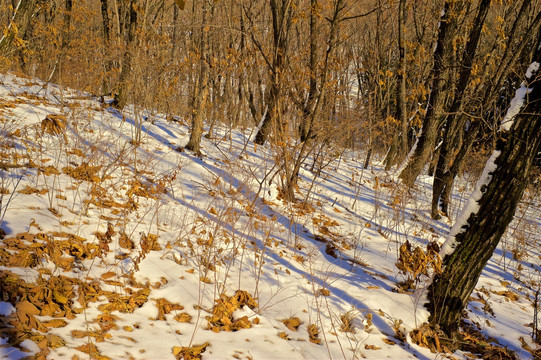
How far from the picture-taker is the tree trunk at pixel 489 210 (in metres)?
2.72

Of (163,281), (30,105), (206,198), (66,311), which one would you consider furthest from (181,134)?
(66,311)

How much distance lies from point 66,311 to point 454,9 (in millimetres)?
7858

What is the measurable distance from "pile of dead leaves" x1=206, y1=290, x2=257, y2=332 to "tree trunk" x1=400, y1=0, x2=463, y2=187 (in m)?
5.49

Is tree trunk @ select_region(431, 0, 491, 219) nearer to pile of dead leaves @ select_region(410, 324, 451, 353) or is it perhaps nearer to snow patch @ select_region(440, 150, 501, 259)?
snow patch @ select_region(440, 150, 501, 259)

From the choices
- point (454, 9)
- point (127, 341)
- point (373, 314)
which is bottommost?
point (127, 341)

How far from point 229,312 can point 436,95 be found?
22.4 feet

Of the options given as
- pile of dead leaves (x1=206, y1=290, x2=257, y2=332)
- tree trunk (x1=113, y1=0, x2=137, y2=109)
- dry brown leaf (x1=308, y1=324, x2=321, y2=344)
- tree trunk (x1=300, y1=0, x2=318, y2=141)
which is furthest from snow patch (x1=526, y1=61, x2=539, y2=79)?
tree trunk (x1=113, y1=0, x2=137, y2=109)

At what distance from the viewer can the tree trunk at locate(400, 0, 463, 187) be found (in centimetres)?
677

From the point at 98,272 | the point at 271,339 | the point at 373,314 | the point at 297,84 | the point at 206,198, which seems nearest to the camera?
the point at 271,339

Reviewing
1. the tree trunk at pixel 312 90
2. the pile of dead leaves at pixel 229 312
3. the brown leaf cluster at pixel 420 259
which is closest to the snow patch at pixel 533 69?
the brown leaf cluster at pixel 420 259

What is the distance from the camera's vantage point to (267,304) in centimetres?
285

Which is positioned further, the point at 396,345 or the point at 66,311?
the point at 396,345

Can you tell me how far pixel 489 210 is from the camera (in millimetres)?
2840

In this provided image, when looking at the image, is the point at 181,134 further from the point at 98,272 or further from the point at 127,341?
the point at 127,341
